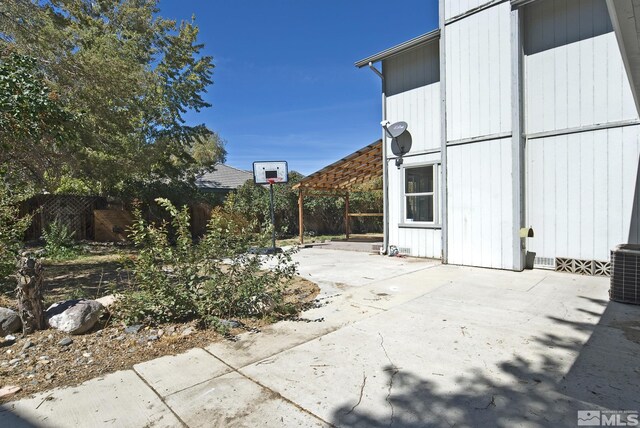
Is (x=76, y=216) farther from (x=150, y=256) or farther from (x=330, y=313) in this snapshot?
(x=330, y=313)

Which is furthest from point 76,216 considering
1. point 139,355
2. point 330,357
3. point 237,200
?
point 330,357

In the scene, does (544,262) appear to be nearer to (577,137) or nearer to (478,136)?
(577,137)

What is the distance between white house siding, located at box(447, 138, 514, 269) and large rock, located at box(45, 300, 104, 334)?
6.18m

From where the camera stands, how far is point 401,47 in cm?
→ 779

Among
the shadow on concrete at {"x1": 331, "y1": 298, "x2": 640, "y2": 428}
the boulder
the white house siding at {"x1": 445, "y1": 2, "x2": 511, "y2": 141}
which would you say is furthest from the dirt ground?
the white house siding at {"x1": 445, "y1": 2, "x2": 511, "y2": 141}

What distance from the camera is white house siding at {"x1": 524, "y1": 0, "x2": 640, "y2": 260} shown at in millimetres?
5355

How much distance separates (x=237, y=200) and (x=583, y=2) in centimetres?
1275

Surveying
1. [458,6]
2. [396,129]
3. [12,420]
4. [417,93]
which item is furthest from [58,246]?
[458,6]

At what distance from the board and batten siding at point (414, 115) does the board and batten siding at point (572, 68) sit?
1845 mm

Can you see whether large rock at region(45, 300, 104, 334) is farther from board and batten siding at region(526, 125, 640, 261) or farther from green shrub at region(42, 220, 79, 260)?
board and batten siding at region(526, 125, 640, 261)

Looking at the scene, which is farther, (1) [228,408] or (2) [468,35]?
(2) [468,35]

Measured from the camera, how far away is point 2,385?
7.97ft

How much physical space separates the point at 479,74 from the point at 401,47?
1979 mm

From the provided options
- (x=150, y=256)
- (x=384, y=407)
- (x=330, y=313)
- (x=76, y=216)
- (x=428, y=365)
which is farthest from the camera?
(x=76, y=216)
